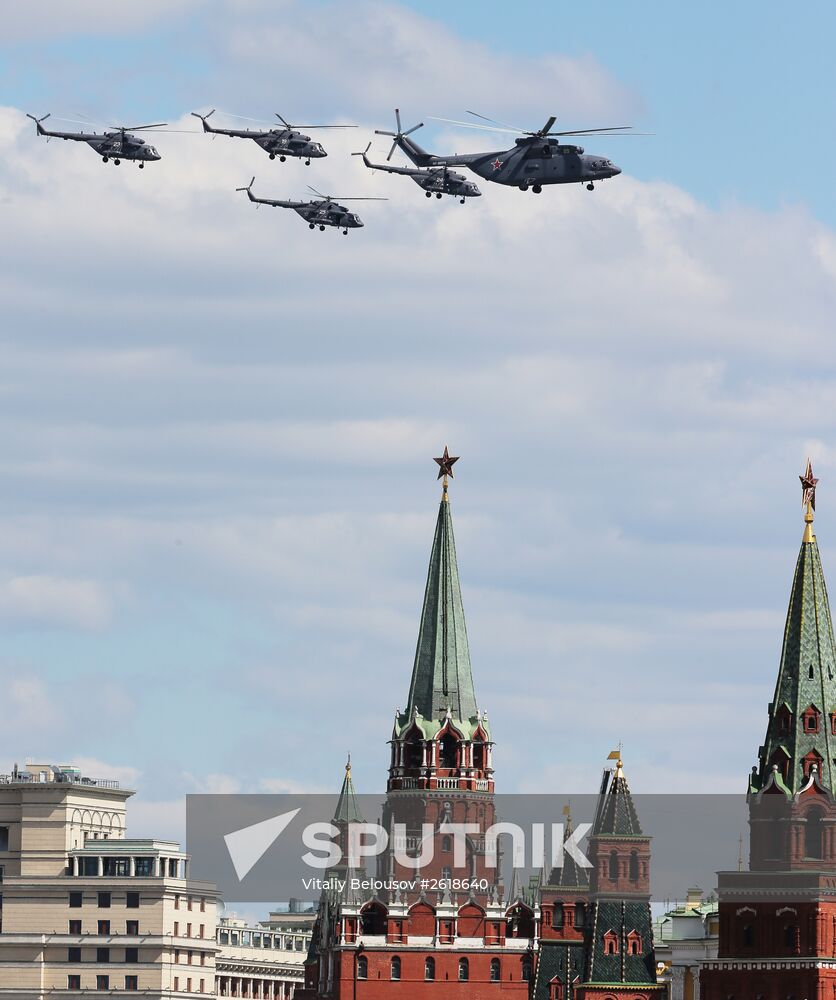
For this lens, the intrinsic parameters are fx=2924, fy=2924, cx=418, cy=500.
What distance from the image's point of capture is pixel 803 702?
18562cm

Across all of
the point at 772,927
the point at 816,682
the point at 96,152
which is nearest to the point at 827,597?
the point at 816,682

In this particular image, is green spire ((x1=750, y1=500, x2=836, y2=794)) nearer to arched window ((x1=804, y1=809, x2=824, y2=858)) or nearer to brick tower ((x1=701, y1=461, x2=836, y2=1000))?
brick tower ((x1=701, y1=461, x2=836, y2=1000))

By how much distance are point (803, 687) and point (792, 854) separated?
10.7 meters

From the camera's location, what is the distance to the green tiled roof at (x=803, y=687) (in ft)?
606

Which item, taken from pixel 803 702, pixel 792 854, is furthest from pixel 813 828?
pixel 803 702

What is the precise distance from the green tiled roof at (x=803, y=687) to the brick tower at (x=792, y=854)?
0.06 metres

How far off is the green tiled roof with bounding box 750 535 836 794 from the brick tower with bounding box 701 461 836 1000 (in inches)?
2.5

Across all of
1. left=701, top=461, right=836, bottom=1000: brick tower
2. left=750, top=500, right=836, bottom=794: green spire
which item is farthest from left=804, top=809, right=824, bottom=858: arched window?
left=750, top=500, right=836, bottom=794: green spire

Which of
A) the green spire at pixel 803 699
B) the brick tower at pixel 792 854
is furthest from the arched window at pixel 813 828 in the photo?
the green spire at pixel 803 699

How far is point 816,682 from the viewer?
611ft

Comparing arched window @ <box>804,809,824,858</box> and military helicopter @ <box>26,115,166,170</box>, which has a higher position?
military helicopter @ <box>26,115,166,170</box>

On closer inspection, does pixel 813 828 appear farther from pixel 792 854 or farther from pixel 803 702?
pixel 803 702

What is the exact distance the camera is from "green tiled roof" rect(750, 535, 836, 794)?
184750mm

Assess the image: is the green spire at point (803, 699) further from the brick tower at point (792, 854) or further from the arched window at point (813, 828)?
the arched window at point (813, 828)
